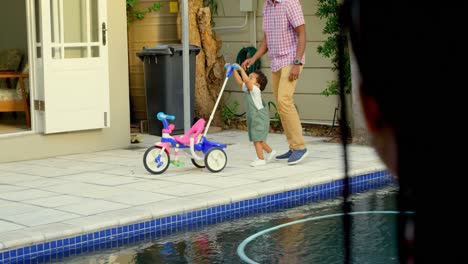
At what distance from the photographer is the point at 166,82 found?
11461 mm

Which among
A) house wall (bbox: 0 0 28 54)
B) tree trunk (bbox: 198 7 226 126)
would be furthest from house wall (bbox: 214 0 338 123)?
house wall (bbox: 0 0 28 54)

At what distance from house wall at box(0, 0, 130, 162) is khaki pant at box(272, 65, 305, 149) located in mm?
2189

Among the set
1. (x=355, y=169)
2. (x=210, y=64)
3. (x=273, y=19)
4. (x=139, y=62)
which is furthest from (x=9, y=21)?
(x=355, y=169)

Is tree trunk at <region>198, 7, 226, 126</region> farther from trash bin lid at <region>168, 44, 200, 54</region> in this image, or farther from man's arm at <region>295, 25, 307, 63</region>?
man's arm at <region>295, 25, 307, 63</region>

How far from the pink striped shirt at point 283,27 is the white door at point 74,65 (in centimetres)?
219

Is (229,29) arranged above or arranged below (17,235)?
above

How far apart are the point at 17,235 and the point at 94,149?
14.2 ft

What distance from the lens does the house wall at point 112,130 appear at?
31.4ft

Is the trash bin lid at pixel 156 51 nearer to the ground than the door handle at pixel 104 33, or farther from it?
nearer to the ground

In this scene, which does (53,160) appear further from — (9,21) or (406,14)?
(406,14)

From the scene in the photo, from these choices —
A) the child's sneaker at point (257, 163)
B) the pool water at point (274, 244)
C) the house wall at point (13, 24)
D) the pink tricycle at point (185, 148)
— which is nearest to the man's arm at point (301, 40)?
the pink tricycle at point (185, 148)

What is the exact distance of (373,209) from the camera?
7.27m

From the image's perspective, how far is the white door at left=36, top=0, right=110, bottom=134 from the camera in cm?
946

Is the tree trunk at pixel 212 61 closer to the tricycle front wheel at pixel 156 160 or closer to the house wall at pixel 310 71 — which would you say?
the house wall at pixel 310 71
